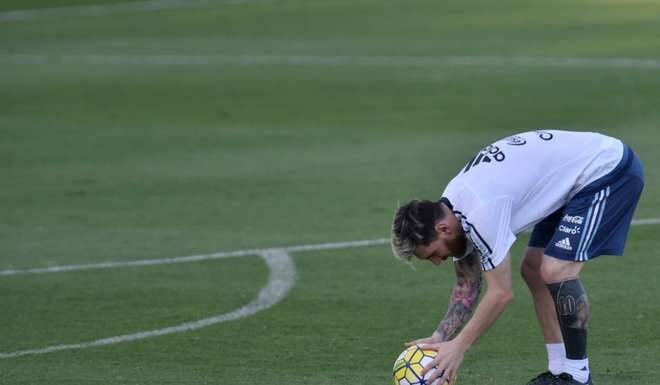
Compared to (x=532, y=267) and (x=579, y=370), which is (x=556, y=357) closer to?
(x=579, y=370)

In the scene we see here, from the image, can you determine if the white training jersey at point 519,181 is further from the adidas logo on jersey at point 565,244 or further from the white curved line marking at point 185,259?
the white curved line marking at point 185,259

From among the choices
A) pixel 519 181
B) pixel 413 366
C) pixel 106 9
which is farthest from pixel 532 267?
pixel 106 9

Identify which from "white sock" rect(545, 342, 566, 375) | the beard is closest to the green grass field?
"white sock" rect(545, 342, 566, 375)

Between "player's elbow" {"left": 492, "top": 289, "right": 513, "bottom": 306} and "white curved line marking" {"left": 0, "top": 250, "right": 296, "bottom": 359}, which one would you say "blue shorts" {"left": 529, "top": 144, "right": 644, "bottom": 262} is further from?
"white curved line marking" {"left": 0, "top": 250, "right": 296, "bottom": 359}

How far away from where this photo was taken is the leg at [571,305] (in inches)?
298

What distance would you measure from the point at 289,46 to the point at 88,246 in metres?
16.9

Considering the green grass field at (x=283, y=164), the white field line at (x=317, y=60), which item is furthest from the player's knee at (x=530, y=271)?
the white field line at (x=317, y=60)

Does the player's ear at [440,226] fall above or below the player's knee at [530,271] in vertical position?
above

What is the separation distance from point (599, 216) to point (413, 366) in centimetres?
136

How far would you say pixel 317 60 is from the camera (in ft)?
89.3

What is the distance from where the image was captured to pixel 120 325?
33.0 ft

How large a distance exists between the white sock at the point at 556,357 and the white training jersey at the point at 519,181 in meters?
0.97

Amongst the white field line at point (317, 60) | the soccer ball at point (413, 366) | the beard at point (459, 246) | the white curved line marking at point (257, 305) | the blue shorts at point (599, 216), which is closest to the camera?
the beard at point (459, 246)

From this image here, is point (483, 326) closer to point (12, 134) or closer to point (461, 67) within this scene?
point (12, 134)
